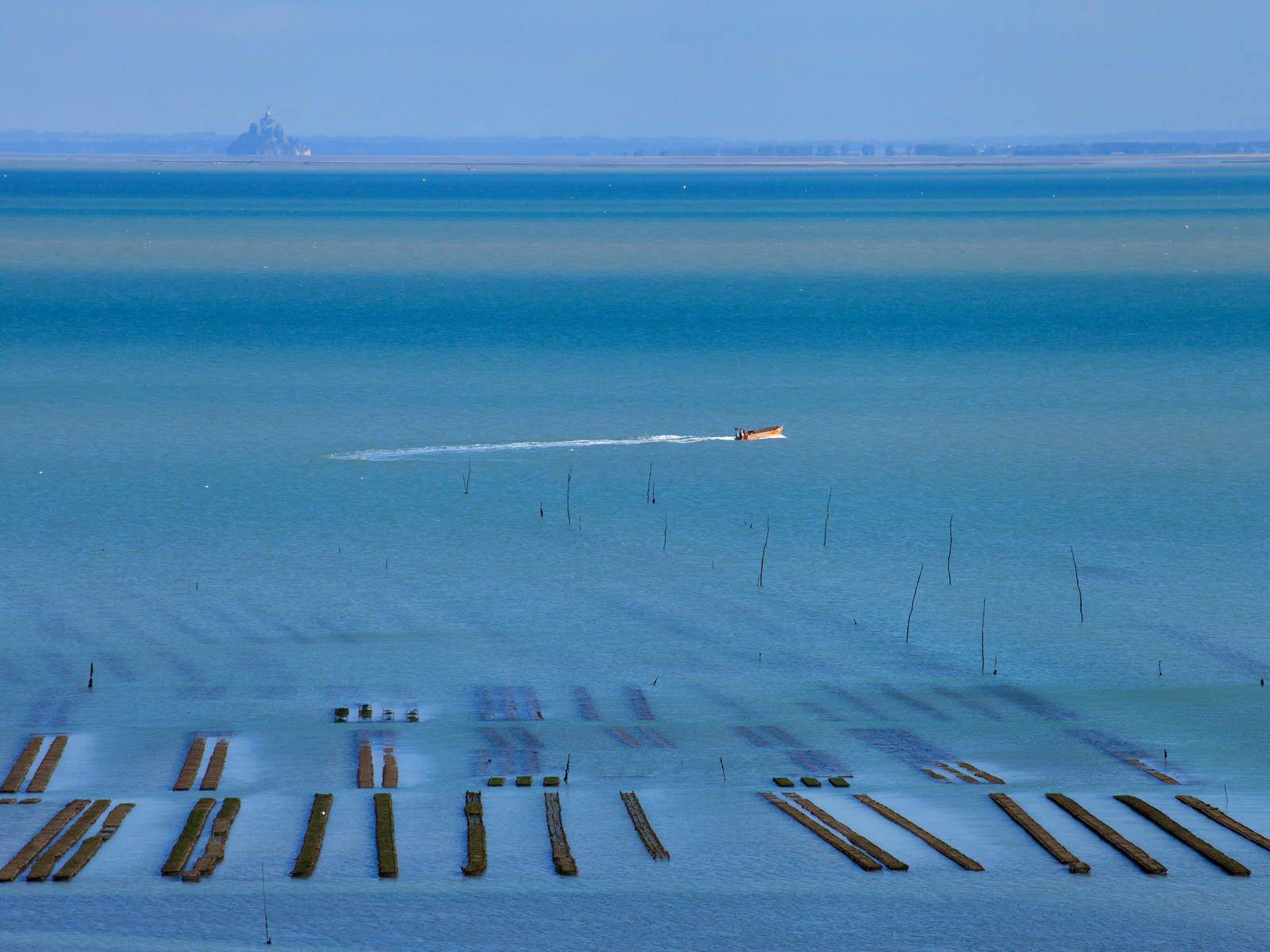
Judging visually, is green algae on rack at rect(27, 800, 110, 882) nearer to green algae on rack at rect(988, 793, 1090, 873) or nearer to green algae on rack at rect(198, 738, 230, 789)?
green algae on rack at rect(198, 738, 230, 789)

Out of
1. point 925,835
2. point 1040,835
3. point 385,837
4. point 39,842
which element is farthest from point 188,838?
point 1040,835

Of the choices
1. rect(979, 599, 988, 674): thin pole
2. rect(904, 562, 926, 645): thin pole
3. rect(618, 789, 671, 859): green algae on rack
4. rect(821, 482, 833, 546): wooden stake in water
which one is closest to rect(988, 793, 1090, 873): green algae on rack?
rect(618, 789, 671, 859): green algae on rack

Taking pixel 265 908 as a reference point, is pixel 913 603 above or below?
above

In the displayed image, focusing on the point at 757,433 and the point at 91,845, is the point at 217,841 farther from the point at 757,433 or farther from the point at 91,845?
the point at 757,433

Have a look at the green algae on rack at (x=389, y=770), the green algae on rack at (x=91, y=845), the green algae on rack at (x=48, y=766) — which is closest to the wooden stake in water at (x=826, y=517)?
the green algae on rack at (x=389, y=770)

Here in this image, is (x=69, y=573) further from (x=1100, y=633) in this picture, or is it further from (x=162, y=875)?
(x=1100, y=633)
